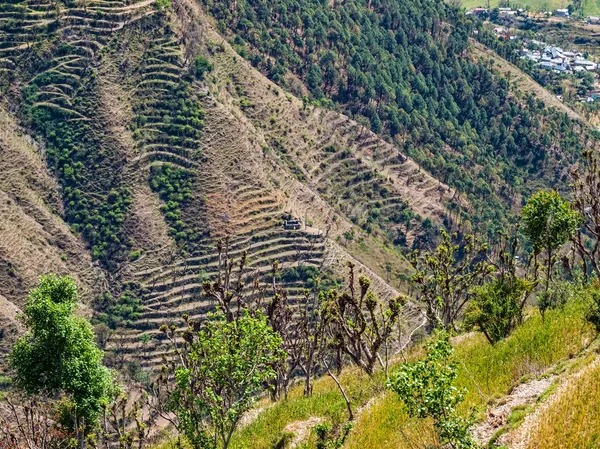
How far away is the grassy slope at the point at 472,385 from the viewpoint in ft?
66.7

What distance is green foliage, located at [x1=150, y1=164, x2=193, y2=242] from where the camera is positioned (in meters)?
96.8

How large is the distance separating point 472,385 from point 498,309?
5296 millimetres

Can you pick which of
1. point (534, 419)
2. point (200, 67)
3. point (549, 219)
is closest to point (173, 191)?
point (200, 67)

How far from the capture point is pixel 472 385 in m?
→ 21.1

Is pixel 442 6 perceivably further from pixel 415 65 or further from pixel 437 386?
pixel 437 386

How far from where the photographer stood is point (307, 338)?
4281 centimetres

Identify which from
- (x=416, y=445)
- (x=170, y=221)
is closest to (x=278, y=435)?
(x=416, y=445)

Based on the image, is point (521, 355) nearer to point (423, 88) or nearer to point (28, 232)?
point (28, 232)

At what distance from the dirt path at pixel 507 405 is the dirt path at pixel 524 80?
169m

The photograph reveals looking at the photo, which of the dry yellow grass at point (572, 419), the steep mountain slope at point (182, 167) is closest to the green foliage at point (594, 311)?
the dry yellow grass at point (572, 419)

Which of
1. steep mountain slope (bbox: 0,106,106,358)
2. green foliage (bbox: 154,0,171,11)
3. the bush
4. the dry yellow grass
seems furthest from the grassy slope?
green foliage (bbox: 154,0,171,11)

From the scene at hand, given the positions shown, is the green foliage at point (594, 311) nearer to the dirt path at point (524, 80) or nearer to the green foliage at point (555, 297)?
the green foliage at point (555, 297)

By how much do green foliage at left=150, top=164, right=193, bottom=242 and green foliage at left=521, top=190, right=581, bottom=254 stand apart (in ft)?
235

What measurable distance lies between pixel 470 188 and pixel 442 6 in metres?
71.9
